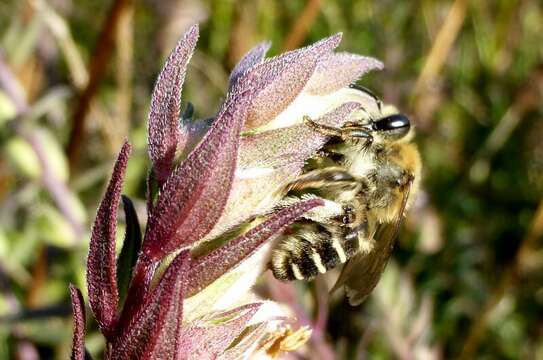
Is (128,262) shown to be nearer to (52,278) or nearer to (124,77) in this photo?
(52,278)

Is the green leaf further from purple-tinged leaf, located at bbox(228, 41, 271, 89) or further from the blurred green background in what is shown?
the blurred green background

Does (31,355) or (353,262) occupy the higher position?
(353,262)

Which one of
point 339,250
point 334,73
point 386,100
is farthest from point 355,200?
point 386,100

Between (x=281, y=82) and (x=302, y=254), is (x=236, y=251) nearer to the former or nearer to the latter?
(x=281, y=82)

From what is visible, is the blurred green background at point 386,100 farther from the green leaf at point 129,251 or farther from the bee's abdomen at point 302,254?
the green leaf at point 129,251

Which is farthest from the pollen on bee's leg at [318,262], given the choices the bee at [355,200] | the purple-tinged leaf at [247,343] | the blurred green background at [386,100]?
the blurred green background at [386,100]

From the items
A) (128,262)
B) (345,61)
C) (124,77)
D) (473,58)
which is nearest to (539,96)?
(473,58)
